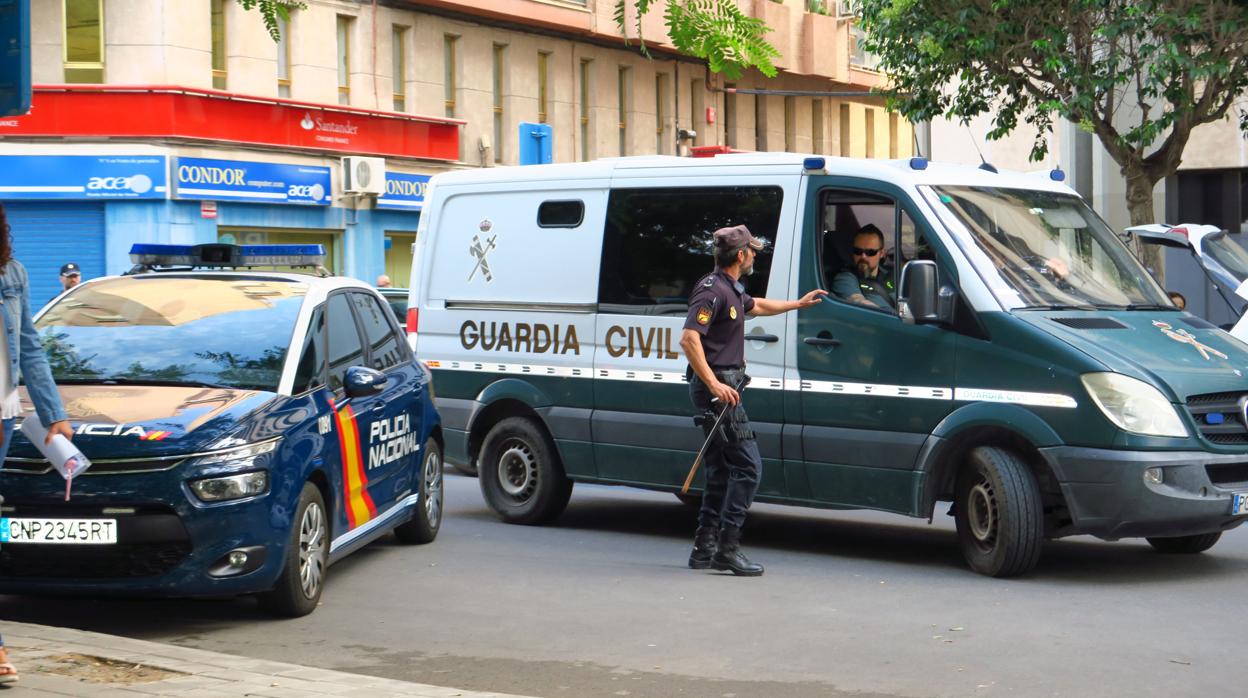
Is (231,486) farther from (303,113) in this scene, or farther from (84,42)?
(303,113)

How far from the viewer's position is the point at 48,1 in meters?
28.2

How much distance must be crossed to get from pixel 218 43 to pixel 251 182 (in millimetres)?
2405

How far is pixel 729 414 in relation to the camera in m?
9.09

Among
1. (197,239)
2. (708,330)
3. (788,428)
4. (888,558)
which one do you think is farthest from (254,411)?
(197,239)

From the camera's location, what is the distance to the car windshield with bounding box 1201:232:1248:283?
1446 centimetres

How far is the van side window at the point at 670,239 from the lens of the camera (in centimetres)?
1016

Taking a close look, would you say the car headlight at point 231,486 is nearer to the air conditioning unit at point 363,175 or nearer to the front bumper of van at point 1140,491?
the front bumper of van at point 1140,491

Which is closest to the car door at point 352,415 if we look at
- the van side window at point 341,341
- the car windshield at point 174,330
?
the van side window at point 341,341

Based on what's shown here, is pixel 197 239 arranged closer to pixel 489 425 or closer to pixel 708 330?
pixel 489 425

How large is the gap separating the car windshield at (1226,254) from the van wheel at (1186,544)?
16.3ft

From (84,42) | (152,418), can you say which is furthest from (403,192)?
(152,418)

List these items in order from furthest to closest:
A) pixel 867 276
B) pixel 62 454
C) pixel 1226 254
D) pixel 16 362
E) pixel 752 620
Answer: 1. pixel 1226 254
2. pixel 867 276
3. pixel 752 620
4. pixel 62 454
5. pixel 16 362

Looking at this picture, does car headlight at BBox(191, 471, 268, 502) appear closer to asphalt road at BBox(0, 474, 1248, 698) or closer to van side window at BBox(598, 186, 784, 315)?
asphalt road at BBox(0, 474, 1248, 698)

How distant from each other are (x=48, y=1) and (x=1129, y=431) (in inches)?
926
